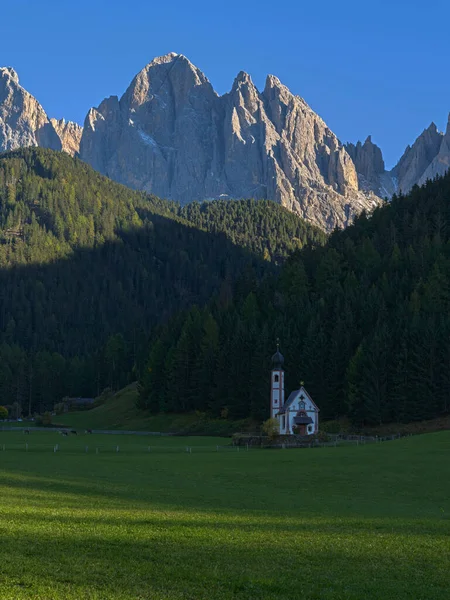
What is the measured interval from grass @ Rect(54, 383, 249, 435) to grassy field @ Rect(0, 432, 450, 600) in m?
56.7

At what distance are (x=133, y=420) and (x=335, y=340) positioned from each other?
3796cm

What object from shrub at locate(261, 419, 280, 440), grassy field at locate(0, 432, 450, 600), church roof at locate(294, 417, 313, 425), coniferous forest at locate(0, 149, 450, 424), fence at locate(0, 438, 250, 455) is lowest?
grassy field at locate(0, 432, 450, 600)

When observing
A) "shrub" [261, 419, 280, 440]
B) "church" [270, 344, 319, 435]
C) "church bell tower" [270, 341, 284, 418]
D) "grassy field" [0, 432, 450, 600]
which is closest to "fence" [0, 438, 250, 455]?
"shrub" [261, 419, 280, 440]

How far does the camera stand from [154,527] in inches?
977

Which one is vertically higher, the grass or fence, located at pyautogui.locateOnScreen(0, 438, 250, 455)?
the grass

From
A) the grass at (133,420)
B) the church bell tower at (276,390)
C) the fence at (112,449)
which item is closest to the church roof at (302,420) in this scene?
the church bell tower at (276,390)

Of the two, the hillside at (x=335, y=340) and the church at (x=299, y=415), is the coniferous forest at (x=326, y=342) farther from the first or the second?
the church at (x=299, y=415)

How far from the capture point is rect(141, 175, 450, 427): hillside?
102 meters

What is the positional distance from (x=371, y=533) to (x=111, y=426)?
3946 inches

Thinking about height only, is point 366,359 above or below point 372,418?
above

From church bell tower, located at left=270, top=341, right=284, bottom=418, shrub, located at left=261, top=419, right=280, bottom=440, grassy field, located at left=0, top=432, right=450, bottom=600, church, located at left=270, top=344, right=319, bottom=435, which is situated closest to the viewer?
grassy field, located at left=0, top=432, right=450, bottom=600

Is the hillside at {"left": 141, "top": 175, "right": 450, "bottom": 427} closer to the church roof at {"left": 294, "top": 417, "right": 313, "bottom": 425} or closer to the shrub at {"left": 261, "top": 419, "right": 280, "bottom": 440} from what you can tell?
the church roof at {"left": 294, "top": 417, "right": 313, "bottom": 425}

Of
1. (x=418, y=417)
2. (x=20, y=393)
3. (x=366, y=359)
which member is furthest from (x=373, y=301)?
(x=20, y=393)

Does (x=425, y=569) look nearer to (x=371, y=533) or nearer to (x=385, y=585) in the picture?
(x=385, y=585)
